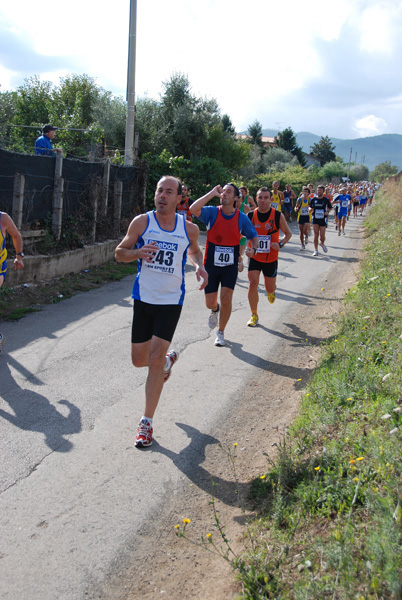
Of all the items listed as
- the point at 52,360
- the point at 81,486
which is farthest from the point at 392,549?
the point at 52,360

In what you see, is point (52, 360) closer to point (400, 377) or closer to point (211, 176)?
point (400, 377)

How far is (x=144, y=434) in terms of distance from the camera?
470 cm

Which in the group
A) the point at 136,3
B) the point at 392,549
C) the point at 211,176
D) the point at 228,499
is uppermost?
the point at 136,3

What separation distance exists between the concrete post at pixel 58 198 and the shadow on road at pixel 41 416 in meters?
6.16

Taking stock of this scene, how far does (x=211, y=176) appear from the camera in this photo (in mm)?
23094

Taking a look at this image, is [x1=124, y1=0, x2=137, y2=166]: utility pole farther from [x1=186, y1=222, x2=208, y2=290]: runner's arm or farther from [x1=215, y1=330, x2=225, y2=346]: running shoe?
[x1=186, y1=222, x2=208, y2=290]: runner's arm

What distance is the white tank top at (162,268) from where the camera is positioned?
482cm

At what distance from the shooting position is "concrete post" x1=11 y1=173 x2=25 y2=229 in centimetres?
1003

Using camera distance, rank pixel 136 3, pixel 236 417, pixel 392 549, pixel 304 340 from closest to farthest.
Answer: pixel 392 549 < pixel 236 417 < pixel 304 340 < pixel 136 3

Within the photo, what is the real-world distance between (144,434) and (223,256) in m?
3.44

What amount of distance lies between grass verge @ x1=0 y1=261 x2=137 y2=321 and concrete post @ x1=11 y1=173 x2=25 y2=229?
3.98ft

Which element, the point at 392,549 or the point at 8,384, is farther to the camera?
the point at 8,384

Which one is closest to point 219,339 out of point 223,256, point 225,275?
point 225,275

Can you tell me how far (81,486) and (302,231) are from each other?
16352 mm
